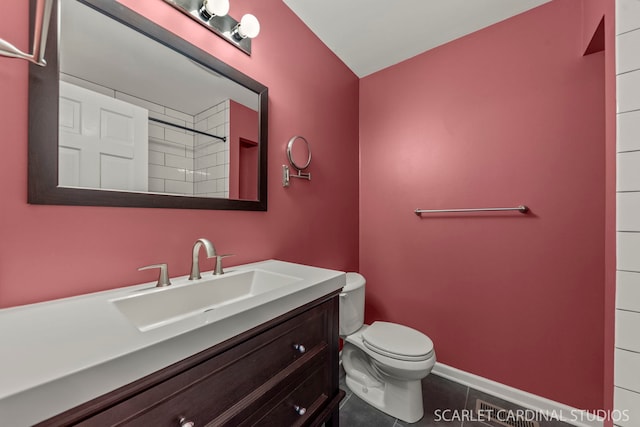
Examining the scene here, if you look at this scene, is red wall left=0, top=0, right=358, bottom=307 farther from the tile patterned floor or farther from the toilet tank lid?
the tile patterned floor

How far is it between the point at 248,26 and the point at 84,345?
1.29 metres

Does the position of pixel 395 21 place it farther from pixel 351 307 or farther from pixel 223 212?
pixel 351 307

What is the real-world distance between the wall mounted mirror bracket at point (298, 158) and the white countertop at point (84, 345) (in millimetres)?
842

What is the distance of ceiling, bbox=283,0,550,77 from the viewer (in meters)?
1.44

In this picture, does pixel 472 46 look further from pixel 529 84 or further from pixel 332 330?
pixel 332 330

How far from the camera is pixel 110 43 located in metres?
0.84

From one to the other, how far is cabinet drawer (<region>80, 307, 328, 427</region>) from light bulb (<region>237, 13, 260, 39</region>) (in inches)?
48.8

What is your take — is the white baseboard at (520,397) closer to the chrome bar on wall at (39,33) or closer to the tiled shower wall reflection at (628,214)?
the tiled shower wall reflection at (628,214)

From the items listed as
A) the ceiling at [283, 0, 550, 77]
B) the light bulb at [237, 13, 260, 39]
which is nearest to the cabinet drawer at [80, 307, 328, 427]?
the light bulb at [237, 13, 260, 39]

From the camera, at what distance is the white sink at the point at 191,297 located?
0.74 m

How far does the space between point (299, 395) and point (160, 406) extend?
0.47m

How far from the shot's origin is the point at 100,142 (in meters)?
0.80

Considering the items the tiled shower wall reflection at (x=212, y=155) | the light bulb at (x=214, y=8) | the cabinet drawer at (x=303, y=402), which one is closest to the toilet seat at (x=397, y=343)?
the cabinet drawer at (x=303, y=402)

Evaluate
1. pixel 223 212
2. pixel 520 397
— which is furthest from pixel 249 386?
pixel 520 397
